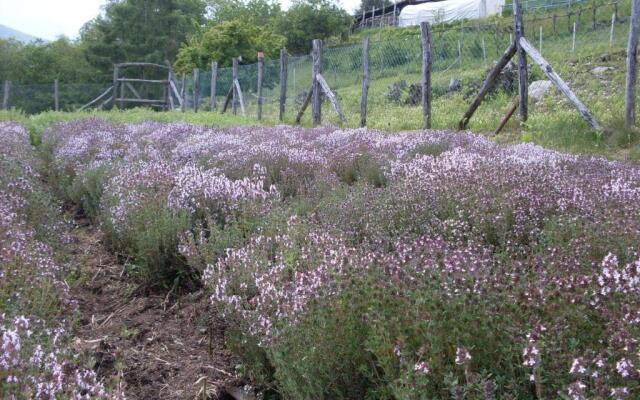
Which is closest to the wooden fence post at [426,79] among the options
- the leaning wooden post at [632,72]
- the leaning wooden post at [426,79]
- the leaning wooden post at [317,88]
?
the leaning wooden post at [426,79]

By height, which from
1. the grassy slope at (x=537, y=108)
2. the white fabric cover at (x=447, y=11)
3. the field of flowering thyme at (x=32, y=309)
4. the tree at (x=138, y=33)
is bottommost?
the field of flowering thyme at (x=32, y=309)

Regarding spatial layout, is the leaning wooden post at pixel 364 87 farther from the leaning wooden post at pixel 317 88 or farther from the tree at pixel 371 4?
the tree at pixel 371 4

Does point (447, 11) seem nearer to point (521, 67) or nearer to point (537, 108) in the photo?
point (537, 108)

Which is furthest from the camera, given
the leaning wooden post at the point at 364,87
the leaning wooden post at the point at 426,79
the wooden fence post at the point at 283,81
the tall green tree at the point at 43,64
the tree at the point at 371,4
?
the tree at the point at 371,4

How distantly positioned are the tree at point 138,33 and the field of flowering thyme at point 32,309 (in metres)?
43.1

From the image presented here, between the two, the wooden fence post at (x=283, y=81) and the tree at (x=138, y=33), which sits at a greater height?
the tree at (x=138, y=33)

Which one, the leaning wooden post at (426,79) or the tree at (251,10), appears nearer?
the leaning wooden post at (426,79)

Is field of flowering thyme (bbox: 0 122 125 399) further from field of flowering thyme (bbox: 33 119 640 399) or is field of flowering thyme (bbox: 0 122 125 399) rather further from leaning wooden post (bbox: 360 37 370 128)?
leaning wooden post (bbox: 360 37 370 128)

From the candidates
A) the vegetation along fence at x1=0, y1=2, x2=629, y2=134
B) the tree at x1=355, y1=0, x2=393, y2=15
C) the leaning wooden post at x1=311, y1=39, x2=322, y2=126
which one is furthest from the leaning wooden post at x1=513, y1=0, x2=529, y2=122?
the tree at x1=355, y1=0, x2=393, y2=15

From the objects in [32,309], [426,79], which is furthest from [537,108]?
[32,309]

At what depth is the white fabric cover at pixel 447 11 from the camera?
1916 inches

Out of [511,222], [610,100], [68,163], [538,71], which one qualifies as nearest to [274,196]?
[511,222]

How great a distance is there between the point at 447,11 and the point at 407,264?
5243cm

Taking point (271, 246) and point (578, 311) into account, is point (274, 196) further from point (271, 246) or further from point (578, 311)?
point (578, 311)
